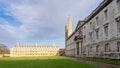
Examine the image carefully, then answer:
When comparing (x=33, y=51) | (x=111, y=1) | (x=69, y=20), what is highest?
(x=69, y=20)

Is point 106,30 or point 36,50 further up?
point 106,30

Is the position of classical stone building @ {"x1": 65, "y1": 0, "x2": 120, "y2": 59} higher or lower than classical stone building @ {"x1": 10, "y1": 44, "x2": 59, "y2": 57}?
higher

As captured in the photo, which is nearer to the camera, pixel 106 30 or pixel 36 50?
pixel 106 30

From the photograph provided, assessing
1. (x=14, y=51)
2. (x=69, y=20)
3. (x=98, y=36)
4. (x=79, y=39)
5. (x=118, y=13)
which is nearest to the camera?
(x=118, y=13)

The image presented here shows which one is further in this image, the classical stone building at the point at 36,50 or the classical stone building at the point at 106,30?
the classical stone building at the point at 36,50

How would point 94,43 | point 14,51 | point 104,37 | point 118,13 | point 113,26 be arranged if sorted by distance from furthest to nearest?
1. point 14,51
2. point 94,43
3. point 104,37
4. point 113,26
5. point 118,13

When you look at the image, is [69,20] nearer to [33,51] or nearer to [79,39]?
[33,51]

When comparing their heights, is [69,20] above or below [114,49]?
above

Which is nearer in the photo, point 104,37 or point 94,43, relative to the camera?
point 104,37

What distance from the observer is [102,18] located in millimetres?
36625

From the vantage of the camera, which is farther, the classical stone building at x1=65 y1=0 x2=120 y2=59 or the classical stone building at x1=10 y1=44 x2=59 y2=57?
the classical stone building at x1=10 y1=44 x2=59 y2=57

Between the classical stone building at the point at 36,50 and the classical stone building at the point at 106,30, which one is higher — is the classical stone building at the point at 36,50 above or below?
below

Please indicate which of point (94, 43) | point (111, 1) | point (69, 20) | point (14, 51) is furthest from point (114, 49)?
point (14, 51)

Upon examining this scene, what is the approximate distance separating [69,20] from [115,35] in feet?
350
